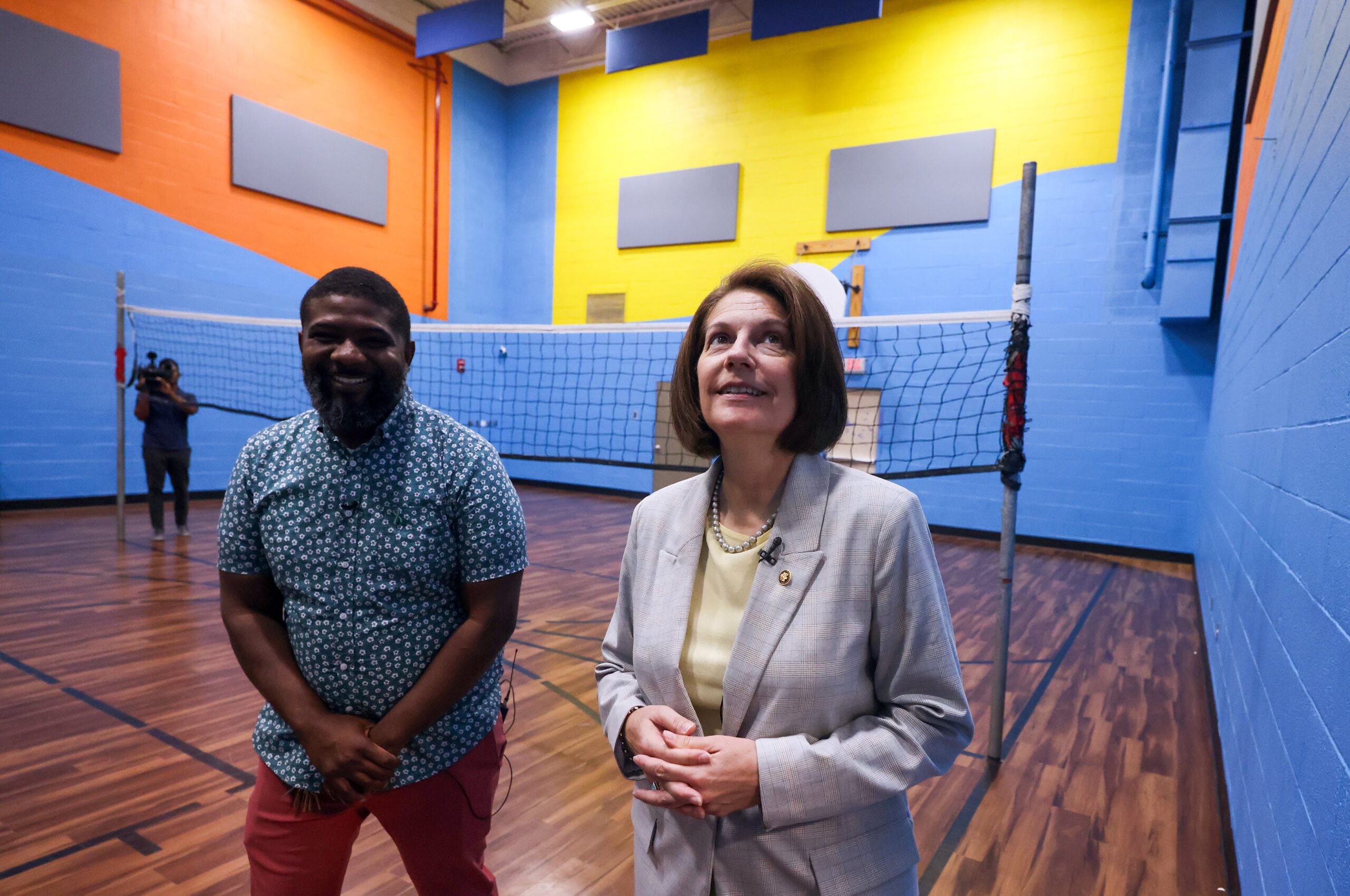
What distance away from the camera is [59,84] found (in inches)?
235

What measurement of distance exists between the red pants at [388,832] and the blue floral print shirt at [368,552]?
4 centimetres

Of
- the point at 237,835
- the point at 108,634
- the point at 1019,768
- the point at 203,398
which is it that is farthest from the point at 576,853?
the point at 203,398

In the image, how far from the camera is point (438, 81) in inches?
353

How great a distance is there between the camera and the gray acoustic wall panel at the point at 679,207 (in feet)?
26.6

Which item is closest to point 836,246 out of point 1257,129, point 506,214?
point 1257,129

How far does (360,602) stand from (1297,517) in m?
1.83

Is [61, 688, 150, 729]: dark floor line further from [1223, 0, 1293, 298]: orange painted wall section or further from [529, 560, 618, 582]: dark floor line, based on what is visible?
[1223, 0, 1293, 298]: orange painted wall section

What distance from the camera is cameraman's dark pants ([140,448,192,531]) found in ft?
17.7

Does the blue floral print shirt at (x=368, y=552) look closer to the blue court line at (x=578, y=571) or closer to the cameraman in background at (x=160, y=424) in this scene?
the blue court line at (x=578, y=571)

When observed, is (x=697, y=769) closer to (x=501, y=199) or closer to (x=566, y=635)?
(x=566, y=635)

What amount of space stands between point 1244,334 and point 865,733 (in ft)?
11.7

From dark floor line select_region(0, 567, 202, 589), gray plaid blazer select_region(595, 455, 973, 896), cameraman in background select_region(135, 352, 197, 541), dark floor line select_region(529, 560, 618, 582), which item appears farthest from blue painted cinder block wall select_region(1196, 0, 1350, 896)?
cameraman in background select_region(135, 352, 197, 541)

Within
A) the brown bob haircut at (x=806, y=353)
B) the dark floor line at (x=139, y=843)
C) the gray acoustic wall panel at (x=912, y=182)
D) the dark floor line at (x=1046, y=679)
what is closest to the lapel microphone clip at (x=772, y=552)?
the brown bob haircut at (x=806, y=353)

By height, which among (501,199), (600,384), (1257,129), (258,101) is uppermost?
(258,101)
